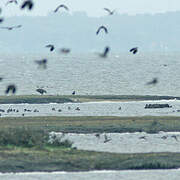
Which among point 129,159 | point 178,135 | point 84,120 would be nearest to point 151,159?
point 129,159

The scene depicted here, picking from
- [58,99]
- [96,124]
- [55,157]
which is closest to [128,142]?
[96,124]

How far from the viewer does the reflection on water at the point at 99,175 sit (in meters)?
34.4

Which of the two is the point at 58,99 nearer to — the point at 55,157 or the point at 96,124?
the point at 96,124

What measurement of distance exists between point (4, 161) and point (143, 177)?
4999 millimetres

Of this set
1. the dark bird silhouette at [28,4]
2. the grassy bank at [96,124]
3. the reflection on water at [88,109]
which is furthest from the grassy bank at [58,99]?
the dark bird silhouette at [28,4]

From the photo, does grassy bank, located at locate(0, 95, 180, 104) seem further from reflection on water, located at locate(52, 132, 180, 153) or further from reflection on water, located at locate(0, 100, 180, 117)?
reflection on water, located at locate(52, 132, 180, 153)

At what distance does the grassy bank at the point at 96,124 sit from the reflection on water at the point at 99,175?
11709 mm

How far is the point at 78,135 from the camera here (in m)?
47.8

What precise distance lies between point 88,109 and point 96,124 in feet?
51.9

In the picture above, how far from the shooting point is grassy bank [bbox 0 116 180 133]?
163 ft

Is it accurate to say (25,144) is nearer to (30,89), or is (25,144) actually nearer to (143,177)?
(143,177)

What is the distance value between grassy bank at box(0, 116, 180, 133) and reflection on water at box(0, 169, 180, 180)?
11709mm

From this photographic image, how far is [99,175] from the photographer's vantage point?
35.0 metres

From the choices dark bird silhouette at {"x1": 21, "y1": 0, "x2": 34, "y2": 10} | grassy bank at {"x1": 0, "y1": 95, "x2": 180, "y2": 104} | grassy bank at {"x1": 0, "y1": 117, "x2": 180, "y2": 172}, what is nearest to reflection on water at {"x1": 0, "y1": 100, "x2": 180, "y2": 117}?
grassy bank at {"x1": 0, "y1": 95, "x2": 180, "y2": 104}
